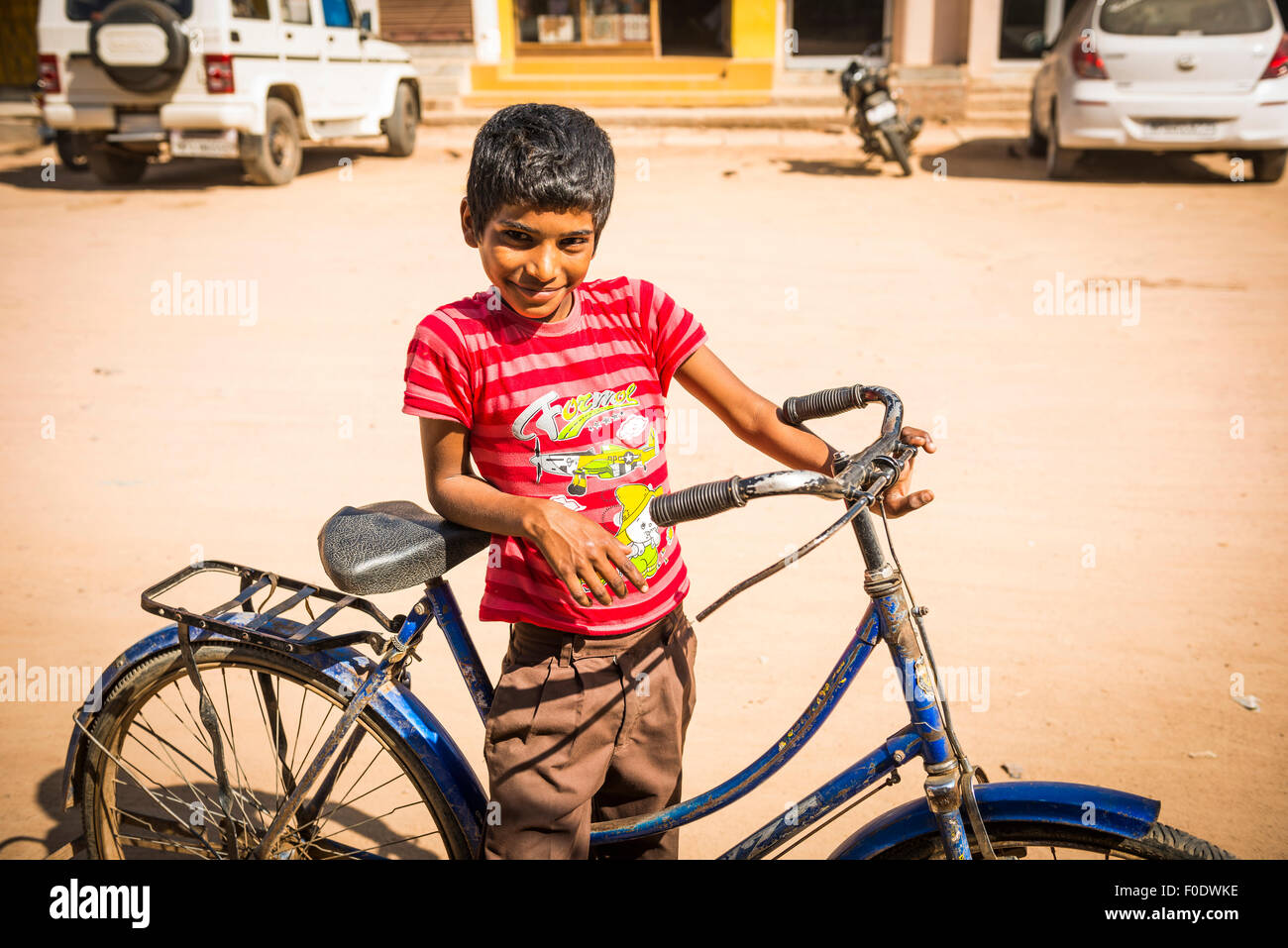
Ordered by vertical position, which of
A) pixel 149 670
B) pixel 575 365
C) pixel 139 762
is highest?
pixel 575 365

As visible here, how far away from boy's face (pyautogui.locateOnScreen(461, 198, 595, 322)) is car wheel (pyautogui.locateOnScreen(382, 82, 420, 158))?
38.9ft

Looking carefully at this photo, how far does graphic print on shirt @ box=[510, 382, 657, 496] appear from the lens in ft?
5.73

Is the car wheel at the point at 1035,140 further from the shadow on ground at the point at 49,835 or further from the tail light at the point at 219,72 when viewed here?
the shadow on ground at the point at 49,835

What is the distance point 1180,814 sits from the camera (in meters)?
2.66

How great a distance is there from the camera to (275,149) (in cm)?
1070

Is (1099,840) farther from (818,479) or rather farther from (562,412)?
(562,412)

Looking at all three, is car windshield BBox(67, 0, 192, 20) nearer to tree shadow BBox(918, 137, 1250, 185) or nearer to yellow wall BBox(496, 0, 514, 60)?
yellow wall BBox(496, 0, 514, 60)

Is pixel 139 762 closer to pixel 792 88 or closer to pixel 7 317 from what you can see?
pixel 7 317

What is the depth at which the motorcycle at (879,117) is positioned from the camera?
34.7ft

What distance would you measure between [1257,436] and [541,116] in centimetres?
430

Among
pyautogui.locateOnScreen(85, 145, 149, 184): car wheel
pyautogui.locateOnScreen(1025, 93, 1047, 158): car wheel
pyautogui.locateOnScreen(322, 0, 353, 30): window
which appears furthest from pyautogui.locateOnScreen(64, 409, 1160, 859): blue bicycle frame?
pyautogui.locateOnScreen(1025, 93, 1047, 158): car wheel

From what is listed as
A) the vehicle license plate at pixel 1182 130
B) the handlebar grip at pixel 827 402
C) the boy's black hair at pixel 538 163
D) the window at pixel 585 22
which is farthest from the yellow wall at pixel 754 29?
the handlebar grip at pixel 827 402
